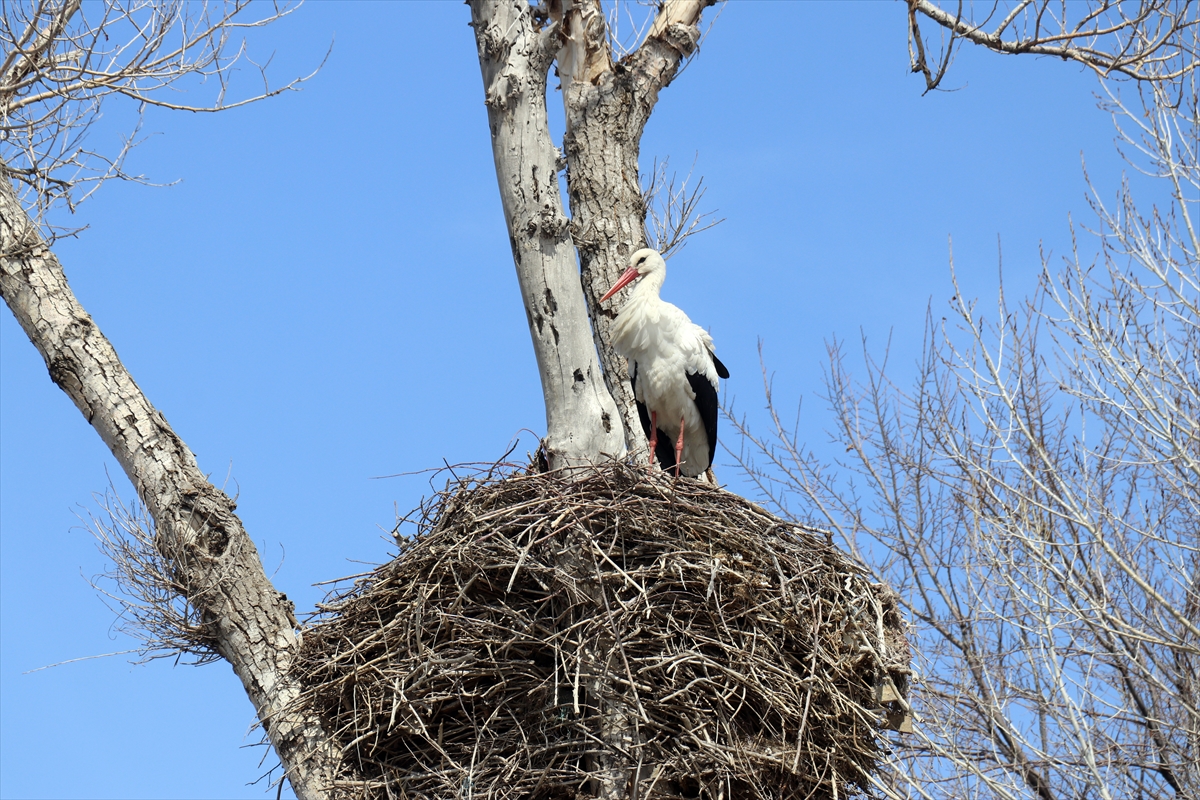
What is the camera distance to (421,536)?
505 centimetres

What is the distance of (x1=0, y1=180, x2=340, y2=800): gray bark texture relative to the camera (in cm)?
511

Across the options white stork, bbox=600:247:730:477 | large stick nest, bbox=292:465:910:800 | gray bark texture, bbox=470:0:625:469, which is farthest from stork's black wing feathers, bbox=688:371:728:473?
large stick nest, bbox=292:465:910:800

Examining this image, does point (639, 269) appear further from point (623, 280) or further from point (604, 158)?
point (604, 158)

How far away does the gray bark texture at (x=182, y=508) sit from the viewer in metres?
5.11

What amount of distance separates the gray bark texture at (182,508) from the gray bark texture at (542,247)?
1496 millimetres

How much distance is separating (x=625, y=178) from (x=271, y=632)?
3.30 m

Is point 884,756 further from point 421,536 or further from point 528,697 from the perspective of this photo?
point 421,536

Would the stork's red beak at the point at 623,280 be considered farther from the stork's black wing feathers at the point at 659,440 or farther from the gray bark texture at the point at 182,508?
the gray bark texture at the point at 182,508

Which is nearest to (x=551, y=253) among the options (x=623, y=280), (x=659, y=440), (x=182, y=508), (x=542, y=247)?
(x=542, y=247)

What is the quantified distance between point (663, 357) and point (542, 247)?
64.8 inches

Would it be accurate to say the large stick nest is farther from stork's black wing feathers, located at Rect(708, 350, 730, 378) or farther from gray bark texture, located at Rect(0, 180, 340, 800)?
stork's black wing feathers, located at Rect(708, 350, 730, 378)

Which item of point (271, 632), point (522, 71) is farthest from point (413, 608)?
point (522, 71)

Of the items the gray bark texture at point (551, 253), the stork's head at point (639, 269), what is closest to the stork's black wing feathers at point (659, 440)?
the gray bark texture at point (551, 253)

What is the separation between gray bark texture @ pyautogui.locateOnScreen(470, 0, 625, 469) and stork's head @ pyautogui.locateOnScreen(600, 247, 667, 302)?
1335 millimetres
